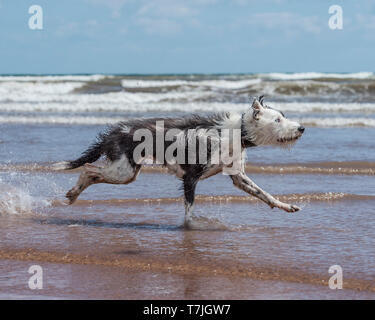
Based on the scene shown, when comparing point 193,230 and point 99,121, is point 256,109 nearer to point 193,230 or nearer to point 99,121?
point 193,230

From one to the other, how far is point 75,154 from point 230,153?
5592 millimetres

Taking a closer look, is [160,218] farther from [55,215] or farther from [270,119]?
[270,119]

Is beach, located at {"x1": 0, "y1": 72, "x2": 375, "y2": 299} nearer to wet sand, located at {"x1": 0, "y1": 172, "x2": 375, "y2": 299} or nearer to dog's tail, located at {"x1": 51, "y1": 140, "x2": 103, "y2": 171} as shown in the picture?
wet sand, located at {"x1": 0, "y1": 172, "x2": 375, "y2": 299}

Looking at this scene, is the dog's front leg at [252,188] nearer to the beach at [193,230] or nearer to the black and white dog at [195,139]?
the black and white dog at [195,139]

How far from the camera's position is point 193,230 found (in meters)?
6.97

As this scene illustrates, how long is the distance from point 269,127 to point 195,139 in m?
0.82

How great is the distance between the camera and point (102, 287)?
4.99 m

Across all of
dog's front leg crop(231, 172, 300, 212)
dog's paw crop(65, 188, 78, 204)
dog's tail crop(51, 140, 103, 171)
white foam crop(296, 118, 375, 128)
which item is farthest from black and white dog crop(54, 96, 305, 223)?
white foam crop(296, 118, 375, 128)

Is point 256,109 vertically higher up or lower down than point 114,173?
higher up

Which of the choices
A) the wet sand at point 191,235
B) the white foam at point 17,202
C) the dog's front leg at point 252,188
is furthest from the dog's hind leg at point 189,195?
the white foam at point 17,202

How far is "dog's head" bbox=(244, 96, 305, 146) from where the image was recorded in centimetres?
681

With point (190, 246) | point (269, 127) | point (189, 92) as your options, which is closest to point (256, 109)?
point (269, 127)

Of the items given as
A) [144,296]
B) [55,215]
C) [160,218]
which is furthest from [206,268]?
[55,215]

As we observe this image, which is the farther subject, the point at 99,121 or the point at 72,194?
the point at 99,121
